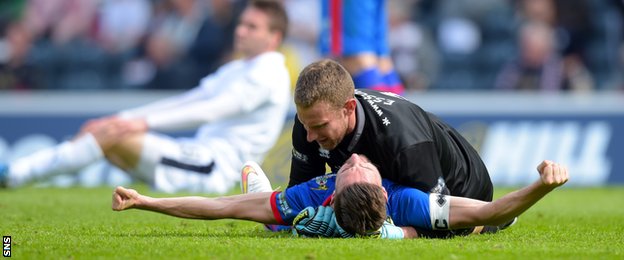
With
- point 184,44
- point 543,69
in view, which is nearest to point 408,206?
point 543,69

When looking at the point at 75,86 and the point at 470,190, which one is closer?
the point at 470,190

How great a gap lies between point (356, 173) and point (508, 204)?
0.89 metres

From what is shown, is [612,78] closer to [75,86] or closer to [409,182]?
[75,86]

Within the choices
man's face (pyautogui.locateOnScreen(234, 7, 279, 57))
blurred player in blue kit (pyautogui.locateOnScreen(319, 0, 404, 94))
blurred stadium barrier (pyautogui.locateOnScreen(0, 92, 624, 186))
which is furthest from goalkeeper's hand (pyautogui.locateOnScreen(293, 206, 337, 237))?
blurred stadium barrier (pyautogui.locateOnScreen(0, 92, 624, 186))

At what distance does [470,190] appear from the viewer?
6.97 metres

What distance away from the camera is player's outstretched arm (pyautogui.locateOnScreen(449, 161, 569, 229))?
5.80 metres

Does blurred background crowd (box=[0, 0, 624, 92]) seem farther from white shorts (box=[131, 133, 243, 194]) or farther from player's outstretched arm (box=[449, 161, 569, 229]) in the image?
player's outstretched arm (box=[449, 161, 569, 229])

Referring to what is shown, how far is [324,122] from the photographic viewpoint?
6.26 m

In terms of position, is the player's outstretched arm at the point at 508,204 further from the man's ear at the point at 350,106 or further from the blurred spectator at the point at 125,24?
the blurred spectator at the point at 125,24

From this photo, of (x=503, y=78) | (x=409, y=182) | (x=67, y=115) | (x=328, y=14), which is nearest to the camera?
(x=409, y=182)

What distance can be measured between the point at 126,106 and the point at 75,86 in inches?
81.9

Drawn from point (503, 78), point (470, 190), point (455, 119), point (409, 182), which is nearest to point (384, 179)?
point (409, 182)

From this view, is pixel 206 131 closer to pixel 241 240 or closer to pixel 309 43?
pixel 309 43

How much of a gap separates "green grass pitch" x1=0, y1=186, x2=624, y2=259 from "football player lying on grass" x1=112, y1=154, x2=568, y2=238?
0.45ft
